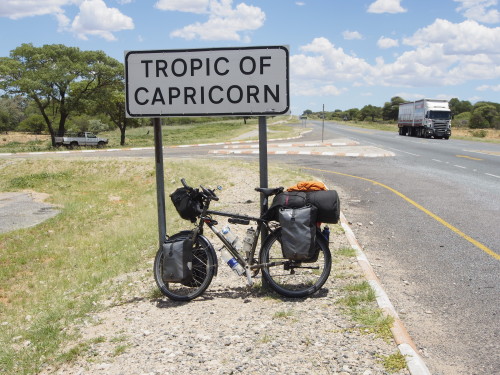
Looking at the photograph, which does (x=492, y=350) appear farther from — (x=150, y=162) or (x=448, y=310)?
(x=150, y=162)

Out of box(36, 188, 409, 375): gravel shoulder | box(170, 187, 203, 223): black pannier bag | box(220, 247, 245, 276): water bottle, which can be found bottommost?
box(36, 188, 409, 375): gravel shoulder

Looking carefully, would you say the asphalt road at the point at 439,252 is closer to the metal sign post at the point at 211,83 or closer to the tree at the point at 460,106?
the metal sign post at the point at 211,83

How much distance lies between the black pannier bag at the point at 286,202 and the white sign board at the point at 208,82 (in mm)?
895

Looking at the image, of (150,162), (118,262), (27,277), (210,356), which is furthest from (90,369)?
(150,162)

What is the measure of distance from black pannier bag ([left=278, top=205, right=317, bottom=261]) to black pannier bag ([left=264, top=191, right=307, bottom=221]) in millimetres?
66

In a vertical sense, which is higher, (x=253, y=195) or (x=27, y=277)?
(x=253, y=195)

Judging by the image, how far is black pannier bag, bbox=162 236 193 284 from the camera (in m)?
5.23

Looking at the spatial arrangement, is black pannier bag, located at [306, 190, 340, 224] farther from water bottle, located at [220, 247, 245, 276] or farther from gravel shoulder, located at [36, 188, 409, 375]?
water bottle, located at [220, 247, 245, 276]

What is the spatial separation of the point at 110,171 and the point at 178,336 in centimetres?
1724

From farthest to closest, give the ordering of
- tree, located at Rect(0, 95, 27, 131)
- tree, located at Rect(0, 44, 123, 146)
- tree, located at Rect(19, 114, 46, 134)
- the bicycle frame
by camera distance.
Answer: tree, located at Rect(0, 95, 27, 131) < tree, located at Rect(19, 114, 46, 134) < tree, located at Rect(0, 44, 123, 146) < the bicycle frame

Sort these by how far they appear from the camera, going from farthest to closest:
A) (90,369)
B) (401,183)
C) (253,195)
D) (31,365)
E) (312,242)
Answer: (401,183) → (253,195) → (312,242) → (31,365) → (90,369)

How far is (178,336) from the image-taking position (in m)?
4.44

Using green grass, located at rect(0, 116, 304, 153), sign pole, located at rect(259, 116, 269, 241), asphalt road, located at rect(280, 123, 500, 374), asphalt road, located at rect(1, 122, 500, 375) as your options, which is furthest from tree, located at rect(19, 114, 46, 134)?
sign pole, located at rect(259, 116, 269, 241)

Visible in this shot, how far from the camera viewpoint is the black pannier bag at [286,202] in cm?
509
